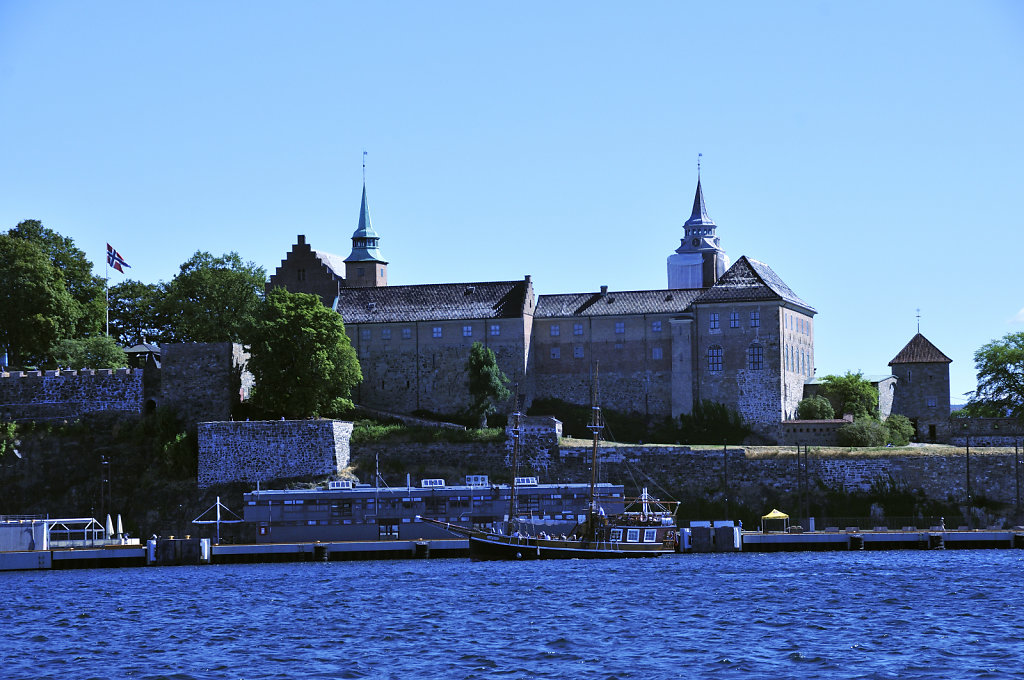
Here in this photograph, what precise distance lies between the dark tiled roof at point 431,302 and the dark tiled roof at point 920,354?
2597 centimetres

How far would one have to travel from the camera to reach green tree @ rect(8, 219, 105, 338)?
108 m

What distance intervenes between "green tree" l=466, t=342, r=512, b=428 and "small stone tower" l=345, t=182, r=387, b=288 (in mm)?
20724

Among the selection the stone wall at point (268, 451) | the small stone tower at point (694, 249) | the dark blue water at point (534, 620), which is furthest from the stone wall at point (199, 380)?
the small stone tower at point (694, 249)

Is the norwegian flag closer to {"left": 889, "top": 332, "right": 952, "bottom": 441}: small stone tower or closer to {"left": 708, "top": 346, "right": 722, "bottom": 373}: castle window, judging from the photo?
{"left": 708, "top": 346, "right": 722, "bottom": 373}: castle window

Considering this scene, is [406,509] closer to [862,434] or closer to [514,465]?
[514,465]

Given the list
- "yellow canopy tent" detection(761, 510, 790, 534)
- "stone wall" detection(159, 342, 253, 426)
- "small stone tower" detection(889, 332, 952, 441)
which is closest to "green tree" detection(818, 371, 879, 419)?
"small stone tower" detection(889, 332, 952, 441)

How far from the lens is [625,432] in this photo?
329 feet

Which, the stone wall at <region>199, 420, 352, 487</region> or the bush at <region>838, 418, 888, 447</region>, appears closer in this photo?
the stone wall at <region>199, 420, 352, 487</region>

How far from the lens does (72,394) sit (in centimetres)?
9725

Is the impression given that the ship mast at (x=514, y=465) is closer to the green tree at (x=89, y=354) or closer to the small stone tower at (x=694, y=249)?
the green tree at (x=89, y=354)

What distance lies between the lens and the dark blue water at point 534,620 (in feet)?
144

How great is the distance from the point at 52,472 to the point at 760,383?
138 feet

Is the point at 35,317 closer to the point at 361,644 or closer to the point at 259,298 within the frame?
the point at 259,298

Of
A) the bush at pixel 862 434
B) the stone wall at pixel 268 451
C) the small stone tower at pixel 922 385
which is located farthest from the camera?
the small stone tower at pixel 922 385
